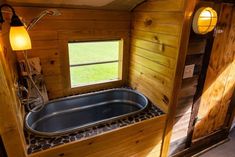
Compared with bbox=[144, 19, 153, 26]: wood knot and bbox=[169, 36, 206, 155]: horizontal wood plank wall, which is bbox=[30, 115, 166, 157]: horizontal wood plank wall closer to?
bbox=[169, 36, 206, 155]: horizontal wood plank wall

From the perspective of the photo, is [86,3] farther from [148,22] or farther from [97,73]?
[97,73]

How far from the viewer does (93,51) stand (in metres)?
3.10

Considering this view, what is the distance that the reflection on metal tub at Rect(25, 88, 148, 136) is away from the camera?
1.72m

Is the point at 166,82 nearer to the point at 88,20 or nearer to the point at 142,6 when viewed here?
the point at 142,6

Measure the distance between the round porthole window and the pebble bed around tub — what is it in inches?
35.4

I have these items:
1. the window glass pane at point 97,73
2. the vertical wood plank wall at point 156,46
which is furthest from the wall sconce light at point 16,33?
the vertical wood plank wall at point 156,46

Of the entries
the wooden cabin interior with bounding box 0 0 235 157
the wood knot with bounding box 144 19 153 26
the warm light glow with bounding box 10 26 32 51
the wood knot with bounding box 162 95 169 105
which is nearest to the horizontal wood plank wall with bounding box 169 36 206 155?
the wooden cabin interior with bounding box 0 0 235 157

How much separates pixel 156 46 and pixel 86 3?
2.72ft

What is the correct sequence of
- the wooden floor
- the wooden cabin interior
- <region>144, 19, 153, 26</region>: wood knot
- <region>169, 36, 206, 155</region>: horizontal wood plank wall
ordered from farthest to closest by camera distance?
the wooden floor, <region>144, 19, 153, 26</region>: wood knot, <region>169, 36, 206, 155</region>: horizontal wood plank wall, the wooden cabin interior

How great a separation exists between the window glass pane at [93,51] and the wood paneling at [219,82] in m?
1.18

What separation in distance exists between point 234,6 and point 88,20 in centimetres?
154

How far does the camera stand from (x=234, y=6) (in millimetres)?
1629

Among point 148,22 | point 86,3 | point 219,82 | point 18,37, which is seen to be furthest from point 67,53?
point 219,82

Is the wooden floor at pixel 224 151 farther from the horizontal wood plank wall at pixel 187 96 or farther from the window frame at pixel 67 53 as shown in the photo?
the window frame at pixel 67 53
